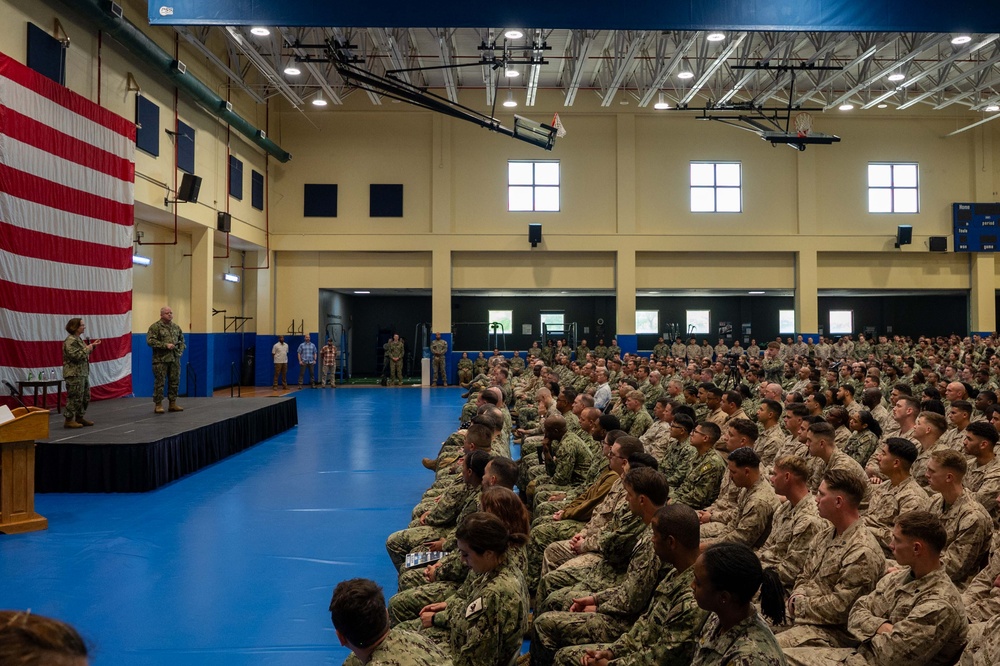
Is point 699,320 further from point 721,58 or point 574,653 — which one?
point 574,653

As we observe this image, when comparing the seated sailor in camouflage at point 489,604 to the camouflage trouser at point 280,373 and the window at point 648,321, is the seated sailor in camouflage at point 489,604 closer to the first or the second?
the camouflage trouser at point 280,373

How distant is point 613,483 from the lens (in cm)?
425

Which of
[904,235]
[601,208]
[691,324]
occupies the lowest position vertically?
[691,324]

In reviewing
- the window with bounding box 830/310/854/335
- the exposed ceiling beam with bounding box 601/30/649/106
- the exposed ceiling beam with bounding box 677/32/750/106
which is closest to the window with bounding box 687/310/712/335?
the window with bounding box 830/310/854/335

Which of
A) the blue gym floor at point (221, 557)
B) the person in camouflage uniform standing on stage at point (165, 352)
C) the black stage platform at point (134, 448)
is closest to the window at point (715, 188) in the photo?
the blue gym floor at point (221, 557)

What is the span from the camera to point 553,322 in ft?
75.3

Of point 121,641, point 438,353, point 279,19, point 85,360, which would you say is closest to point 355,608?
point 121,641

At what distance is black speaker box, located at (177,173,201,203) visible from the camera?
13367 mm

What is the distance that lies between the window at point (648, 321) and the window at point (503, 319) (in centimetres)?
402

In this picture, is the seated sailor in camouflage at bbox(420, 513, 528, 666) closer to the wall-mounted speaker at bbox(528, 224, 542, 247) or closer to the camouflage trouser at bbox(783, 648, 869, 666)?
the camouflage trouser at bbox(783, 648, 869, 666)

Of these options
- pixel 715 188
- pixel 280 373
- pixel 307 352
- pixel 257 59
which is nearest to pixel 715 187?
pixel 715 188

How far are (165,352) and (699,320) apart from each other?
17564 mm

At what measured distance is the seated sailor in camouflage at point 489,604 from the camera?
244cm

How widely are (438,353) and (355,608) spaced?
1757cm
